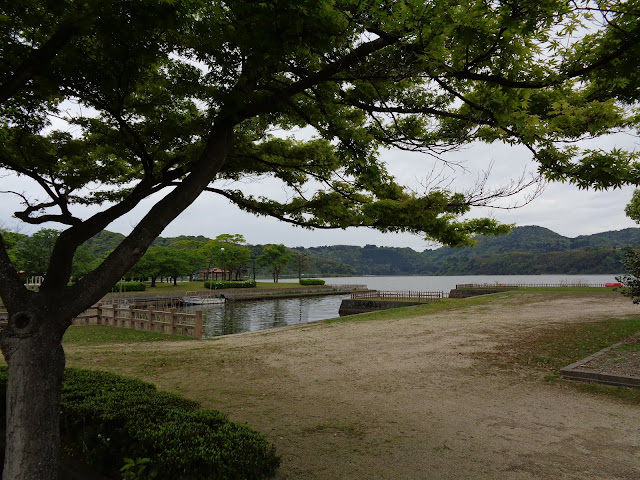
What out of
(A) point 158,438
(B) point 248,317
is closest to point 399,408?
(A) point 158,438

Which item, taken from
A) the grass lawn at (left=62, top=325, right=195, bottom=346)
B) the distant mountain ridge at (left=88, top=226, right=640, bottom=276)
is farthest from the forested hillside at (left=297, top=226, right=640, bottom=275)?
the grass lawn at (left=62, top=325, right=195, bottom=346)

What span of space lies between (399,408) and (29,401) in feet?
16.0

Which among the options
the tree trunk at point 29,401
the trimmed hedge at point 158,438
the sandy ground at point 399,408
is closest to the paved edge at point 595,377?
the sandy ground at point 399,408

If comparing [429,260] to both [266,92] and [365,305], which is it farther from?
[266,92]

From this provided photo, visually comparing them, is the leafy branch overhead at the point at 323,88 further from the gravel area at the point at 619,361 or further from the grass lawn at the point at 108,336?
the grass lawn at the point at 108,336

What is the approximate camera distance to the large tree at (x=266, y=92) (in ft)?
10.1

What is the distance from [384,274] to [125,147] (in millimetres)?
196352

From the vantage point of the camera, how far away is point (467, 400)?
626 cm

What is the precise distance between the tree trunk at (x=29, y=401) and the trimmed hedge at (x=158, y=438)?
1.65 ft

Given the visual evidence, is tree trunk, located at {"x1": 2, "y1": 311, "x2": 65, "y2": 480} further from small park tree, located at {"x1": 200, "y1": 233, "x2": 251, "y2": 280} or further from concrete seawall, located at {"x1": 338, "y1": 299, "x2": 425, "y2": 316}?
small park tree, located at {"x1": 200, "y1": 233, "x2": 251, "y2": 280}

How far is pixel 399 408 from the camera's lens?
591 centimetres

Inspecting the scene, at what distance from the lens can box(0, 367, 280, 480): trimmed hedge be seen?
10.0ft

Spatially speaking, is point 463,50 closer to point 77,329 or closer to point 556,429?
point 556,429

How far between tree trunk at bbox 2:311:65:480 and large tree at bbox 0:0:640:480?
1 cm
